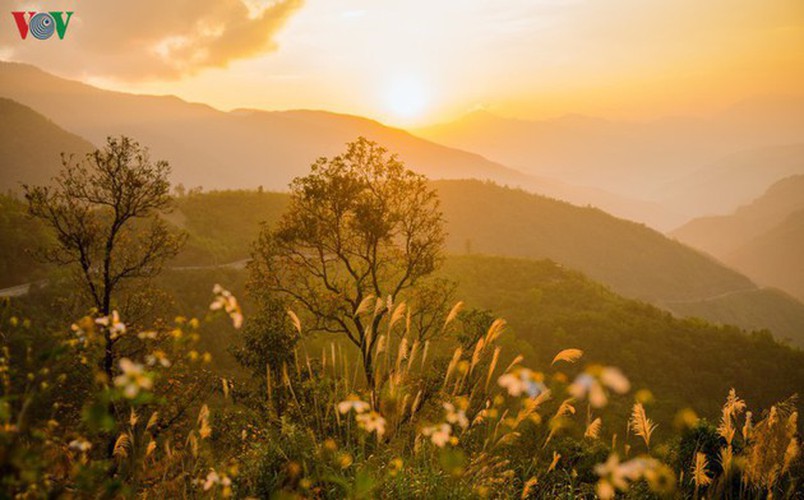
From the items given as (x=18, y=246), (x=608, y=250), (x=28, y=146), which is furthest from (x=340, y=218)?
(x=28, y=146)

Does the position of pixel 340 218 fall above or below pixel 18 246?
above

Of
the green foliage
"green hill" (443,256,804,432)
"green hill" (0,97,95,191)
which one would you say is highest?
"green hill" (0,97,95,191)

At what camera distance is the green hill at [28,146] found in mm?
131387

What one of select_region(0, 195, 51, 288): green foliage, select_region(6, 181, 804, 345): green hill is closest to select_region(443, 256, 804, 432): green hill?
select_region(6, 181, 804, 345): green hill

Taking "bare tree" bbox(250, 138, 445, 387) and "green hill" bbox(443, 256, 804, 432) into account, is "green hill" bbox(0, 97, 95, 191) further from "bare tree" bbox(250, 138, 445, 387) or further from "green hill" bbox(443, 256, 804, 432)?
"bare tree" bbox(250, 138, 445, 387)

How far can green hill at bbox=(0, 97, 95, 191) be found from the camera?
131387 millimetres

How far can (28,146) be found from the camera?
13812 centimetres

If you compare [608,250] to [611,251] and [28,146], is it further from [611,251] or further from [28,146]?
[28,146]

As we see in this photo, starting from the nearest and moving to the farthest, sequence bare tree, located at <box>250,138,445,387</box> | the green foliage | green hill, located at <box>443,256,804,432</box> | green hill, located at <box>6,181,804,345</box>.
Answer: bare tree, located at <box>250,138,445,387</box> → the green foliage → green hill, located at <box>443,256,804,432</box> → green hill, located at <box>6,181,804,345</box>

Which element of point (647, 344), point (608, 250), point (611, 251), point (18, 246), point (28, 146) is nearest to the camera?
point (18, 246)

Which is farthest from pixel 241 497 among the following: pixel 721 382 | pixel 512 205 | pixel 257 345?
pixel 512 205

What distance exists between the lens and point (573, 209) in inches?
5241

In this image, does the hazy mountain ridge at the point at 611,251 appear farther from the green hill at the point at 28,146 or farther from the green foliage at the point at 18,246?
the green hill at the point at 28,146

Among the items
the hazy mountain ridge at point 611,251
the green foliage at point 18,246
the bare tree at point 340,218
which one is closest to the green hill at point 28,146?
the hazy mountain ridge at point 611,251
